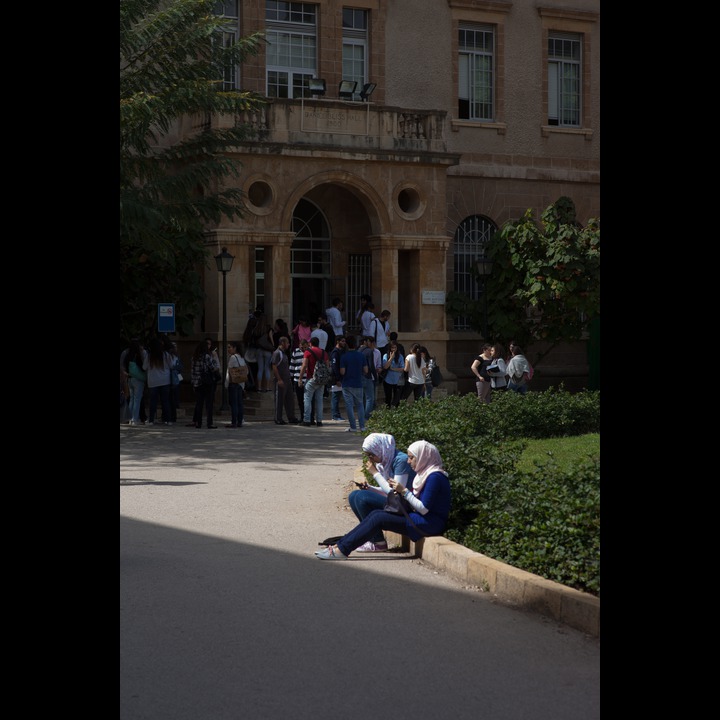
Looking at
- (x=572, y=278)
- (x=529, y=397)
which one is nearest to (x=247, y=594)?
(x=529, y=397)

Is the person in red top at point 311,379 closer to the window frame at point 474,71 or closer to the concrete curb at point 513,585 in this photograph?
the window frame at point 474,71

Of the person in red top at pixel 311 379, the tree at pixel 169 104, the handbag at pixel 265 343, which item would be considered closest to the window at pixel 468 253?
the handbag at pixel 265 343

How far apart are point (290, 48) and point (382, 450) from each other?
22.5m

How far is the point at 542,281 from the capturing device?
29609 mm

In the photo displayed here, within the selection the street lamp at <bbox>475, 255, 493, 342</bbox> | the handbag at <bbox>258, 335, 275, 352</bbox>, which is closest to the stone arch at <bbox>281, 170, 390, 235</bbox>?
the street lamp at <bbox>475, 255, 493, 342</bbox>

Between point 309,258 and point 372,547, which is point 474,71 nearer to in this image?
point 309,258

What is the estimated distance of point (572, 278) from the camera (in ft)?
96.3

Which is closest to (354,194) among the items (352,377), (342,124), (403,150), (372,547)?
(403,150)

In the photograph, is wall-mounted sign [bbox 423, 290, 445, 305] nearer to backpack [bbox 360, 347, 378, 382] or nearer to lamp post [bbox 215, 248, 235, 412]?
lamp post [bbox 215, 248, 235, 412]

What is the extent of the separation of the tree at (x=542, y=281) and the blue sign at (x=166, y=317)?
832 cm

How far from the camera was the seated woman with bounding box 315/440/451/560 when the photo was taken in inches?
405
